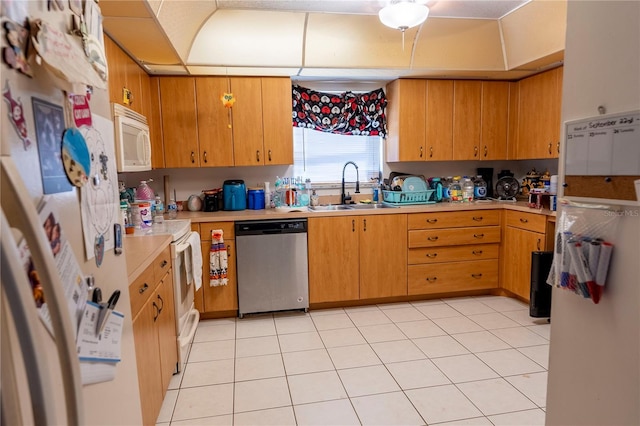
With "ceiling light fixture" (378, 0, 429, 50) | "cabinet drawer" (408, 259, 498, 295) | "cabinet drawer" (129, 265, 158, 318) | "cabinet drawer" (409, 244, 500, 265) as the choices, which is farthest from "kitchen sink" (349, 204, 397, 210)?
"cabinet drawer" (129, 265, 158, 318)

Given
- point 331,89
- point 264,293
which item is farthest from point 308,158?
point 264,293

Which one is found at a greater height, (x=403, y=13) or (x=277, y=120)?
(x=403, y=13)

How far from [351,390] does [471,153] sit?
2781 millimetres

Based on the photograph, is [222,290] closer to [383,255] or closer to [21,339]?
[383,255]

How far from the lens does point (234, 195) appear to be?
356 cm

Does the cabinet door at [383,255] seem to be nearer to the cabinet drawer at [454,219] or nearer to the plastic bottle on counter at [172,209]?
the cabinet drawer at [454,219]

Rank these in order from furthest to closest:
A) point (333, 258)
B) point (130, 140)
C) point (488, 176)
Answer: point (488, 176) < point (333, 258) < point (130, 140)

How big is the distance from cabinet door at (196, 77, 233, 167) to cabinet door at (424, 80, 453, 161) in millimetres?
1986

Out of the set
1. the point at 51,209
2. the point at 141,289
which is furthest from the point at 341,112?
the point at 51,209

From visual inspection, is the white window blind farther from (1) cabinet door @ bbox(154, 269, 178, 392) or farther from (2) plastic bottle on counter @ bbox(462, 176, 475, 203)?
(1) cabinet door @ bbox(154, 269, 178, 392)

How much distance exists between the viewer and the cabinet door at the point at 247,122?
3.41 meters

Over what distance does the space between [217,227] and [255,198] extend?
57 cm

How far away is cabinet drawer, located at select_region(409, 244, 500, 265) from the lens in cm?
358

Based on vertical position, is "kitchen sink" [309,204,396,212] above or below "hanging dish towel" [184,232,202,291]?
above
